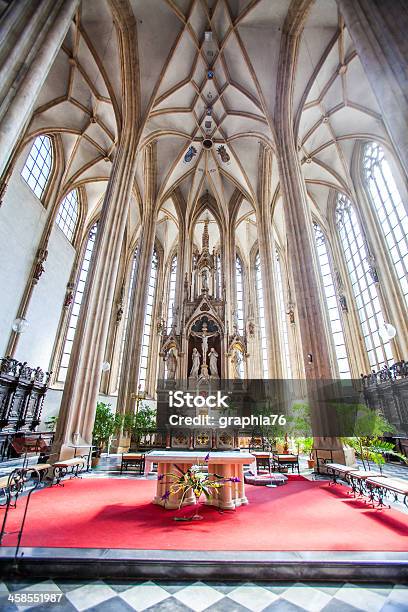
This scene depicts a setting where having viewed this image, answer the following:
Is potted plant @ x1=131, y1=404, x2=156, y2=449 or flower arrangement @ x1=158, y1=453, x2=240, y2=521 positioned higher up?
potted plant @ x1=131, y1=404, x2=156, y2=449

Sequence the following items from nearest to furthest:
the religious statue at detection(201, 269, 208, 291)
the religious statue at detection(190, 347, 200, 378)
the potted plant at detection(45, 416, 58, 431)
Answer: the potted plant at detection(45, 416, 58, 431) → the religious statue at detection(190, 347, 200, 378) → the religious statue at detection(201, 269, 208, 291)

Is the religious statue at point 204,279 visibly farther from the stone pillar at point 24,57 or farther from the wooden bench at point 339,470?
the stone pillar at point 24,57

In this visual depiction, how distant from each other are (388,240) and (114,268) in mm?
13583

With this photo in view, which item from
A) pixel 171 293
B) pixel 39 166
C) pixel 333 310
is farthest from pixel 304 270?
pixel 171 293

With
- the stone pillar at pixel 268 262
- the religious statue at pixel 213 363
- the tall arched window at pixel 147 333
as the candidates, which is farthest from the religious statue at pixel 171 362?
the stone pillar at pixel 268 262

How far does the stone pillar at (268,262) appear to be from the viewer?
15.8 m

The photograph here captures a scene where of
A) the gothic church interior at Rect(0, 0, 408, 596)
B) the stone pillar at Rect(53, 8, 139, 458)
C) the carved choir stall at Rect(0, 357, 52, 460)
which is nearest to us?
the stone pillar at Rect(53, 8, 139, 458)

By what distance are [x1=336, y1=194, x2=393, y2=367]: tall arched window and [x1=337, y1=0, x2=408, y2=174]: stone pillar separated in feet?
36.1

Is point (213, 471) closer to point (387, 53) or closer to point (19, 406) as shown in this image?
point (387, 53)

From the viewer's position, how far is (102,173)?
18812mm

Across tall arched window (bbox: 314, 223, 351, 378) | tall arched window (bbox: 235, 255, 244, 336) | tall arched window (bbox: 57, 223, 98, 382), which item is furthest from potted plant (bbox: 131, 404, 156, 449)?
tall arched window (bbox: 235, 255, 244, 336)

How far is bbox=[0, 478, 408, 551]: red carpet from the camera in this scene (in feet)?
10.1

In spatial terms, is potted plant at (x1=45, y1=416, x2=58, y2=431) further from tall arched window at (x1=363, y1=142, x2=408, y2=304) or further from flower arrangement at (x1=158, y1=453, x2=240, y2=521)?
tall arched window at (x1=363, y1=142, x2=408, y2=304)

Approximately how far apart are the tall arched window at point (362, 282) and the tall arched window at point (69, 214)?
17.6 meters
